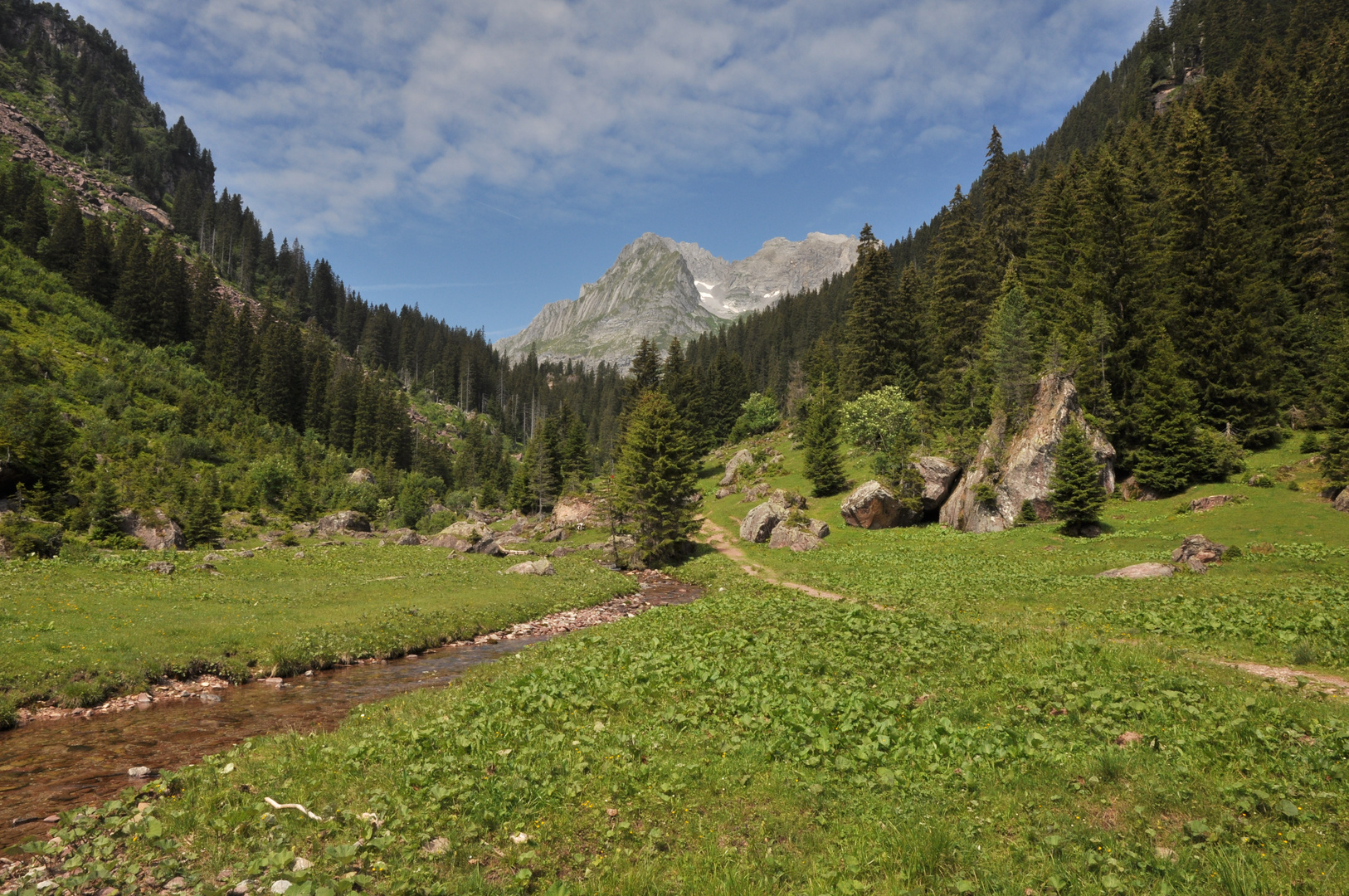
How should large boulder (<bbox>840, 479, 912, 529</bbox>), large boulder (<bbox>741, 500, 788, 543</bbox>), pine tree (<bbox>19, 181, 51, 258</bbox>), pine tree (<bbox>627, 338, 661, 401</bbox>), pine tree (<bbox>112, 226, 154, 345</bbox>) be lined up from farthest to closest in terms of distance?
1. pine tree (<bbox>19, 181, 51, 258</bbox>)
2. pine tree (<bbox>112, 226, 154, 345</bbox>)
3. pine tree (<bbox>627, 338, 661, 401</bbox>)
4. large boulder (<bbox>741, 500, 788, 543</bbox>)
5. large boulder (<bbox>840, 479, 912, 529</bbox>)

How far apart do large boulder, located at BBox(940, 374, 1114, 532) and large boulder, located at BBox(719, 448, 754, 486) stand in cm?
→ 3800

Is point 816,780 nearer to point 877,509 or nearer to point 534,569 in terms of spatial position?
point 534,569

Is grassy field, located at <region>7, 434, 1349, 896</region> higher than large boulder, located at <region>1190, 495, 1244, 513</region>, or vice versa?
large boulder, located at <region>1190, 495, 1244, 513</region>

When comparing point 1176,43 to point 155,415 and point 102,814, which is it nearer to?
point 102,814

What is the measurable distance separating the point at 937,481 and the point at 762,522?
16.8 m

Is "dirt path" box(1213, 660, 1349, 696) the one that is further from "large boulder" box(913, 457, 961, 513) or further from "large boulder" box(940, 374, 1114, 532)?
"large boulder" box(913, 457, 961, 513)

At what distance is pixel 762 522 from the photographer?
2066 inches

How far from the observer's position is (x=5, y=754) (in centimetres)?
1254

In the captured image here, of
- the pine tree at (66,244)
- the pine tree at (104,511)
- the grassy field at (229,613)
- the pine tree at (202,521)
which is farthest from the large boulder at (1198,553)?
the pine tree at (66,244)

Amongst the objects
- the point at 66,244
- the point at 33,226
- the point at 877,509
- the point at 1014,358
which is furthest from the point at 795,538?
the point at 33,226

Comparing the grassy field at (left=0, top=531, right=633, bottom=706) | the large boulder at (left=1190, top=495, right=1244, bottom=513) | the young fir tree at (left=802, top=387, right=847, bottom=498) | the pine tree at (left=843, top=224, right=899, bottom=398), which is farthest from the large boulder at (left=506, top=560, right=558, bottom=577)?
the pine tree at (left=843, top=224, right=899, bottom=398)

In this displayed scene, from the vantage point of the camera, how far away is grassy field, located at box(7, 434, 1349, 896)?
21.5 ft

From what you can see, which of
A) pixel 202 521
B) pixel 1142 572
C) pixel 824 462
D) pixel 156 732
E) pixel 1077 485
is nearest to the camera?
pixel 156 732

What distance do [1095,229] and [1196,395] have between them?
18909 millimetres
